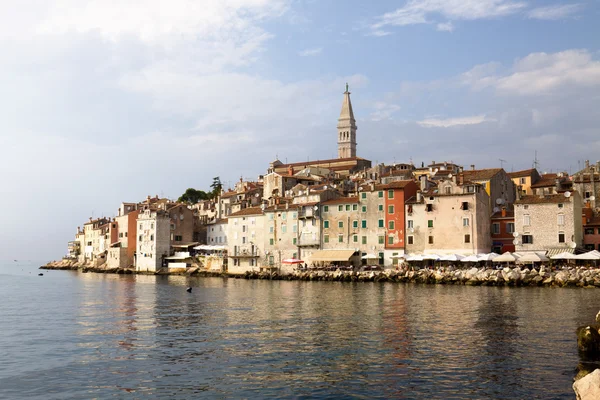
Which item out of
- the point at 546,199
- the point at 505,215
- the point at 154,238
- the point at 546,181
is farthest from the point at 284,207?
the point at 546,181

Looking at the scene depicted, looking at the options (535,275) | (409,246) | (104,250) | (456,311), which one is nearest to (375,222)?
(409,246)

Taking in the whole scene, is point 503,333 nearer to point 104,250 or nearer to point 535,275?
point 535,275

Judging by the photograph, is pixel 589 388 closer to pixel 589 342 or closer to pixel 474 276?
pixel 589 342

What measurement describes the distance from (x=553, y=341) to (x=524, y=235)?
3741 centimetres

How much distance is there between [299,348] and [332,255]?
44.8 metres

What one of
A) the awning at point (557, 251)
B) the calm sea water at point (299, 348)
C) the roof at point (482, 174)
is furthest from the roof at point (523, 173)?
the calm sea water at point (299, 348)

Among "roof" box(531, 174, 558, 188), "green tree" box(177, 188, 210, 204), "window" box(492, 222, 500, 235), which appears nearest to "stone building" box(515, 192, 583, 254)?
"window" box(492, 222, 500, 235)

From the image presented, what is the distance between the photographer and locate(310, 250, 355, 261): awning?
65.6 meters

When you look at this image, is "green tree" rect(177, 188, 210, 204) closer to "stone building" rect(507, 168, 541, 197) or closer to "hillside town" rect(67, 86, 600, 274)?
"hillside town" rect(67, 86, 600, 274)

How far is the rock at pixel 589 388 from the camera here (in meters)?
10.9

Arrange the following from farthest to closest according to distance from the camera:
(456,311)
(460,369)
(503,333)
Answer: (456,311)
(503,333)
(460,369)

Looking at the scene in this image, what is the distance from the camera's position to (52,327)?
29156 mm

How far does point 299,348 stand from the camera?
72.8 ft

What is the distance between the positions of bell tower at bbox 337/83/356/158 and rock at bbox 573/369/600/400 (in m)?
132
